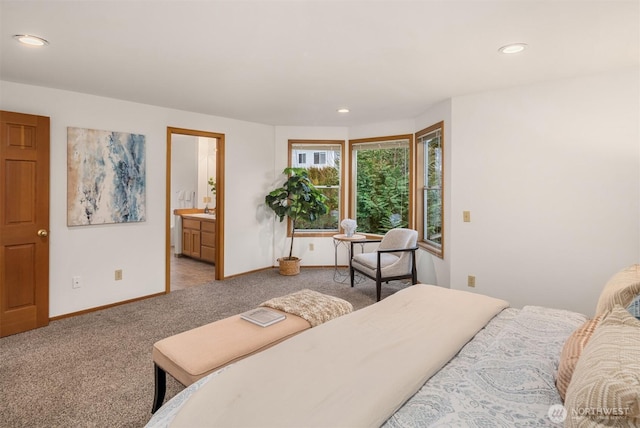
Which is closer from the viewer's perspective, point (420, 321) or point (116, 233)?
point (420, 321)

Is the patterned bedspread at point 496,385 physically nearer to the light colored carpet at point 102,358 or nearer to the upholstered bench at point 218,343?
the upholstered bench at point 218,343

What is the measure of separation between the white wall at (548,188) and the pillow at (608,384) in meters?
2.52

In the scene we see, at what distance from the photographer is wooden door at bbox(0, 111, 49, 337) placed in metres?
3.12

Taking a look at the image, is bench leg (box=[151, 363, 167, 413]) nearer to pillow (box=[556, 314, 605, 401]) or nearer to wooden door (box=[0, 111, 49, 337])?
pillow (box=[556, 314, 605, 401])

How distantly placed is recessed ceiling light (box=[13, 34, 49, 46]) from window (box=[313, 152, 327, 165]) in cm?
387


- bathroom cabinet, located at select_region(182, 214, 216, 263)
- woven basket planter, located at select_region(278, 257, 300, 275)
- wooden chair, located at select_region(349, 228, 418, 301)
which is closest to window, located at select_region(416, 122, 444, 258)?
wooden chair, located at select_region(349, 228, 418, 301)

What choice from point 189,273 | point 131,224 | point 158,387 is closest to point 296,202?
point 189,273

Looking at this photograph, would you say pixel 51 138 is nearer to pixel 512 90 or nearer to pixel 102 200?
pixel 102 200

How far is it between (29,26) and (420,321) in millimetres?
2974

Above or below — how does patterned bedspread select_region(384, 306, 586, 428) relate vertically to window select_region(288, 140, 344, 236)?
below

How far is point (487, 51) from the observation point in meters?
2.62

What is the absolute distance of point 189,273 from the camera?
18.5ft

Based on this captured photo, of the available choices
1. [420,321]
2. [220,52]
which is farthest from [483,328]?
[220,52]

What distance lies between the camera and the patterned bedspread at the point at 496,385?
43.5 inches
